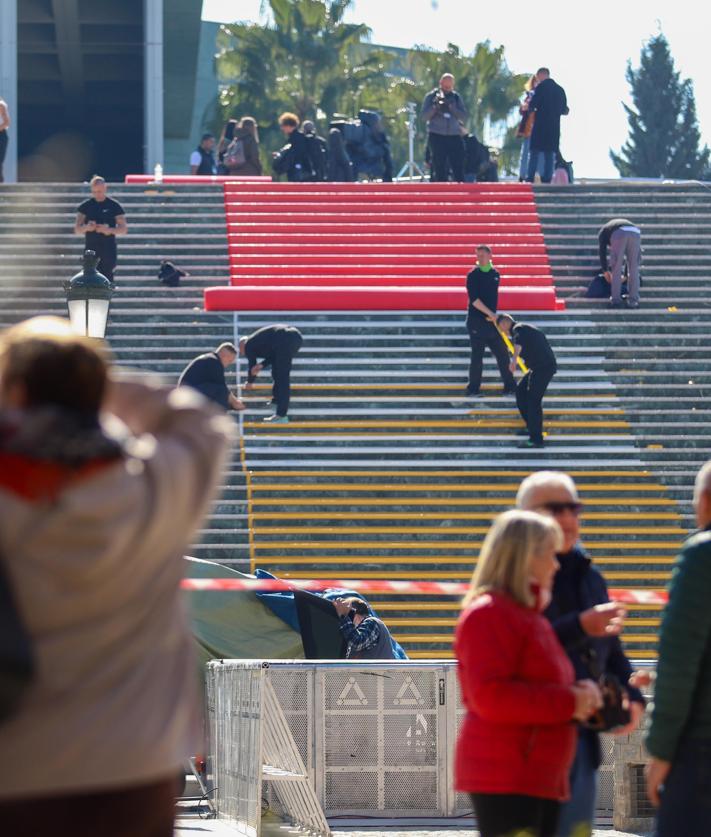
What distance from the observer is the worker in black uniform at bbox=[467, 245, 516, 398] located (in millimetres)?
19156

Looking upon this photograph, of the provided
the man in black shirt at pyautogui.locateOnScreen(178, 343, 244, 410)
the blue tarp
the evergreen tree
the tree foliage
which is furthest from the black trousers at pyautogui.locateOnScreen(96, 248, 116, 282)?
the evergreen tree

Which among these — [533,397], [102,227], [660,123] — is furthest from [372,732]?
[660,123]

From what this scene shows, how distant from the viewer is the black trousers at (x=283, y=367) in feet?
61.5

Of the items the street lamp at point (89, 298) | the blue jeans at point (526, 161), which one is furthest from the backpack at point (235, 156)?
the street lamp at point (89, 298)

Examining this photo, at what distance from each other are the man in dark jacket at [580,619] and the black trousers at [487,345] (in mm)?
13689

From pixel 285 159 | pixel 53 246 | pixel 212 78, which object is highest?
pixel 212 78

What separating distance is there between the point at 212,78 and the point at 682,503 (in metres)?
45.0

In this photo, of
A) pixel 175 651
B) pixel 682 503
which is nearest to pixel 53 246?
pixel 682 503

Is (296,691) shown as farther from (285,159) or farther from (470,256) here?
(285,159)

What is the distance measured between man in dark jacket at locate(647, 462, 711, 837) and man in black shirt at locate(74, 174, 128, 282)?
1729cm

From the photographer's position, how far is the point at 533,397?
18.4m

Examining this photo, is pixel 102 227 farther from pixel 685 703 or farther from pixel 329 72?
pixel 329 72

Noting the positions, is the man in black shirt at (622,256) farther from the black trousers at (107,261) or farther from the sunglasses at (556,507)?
the sunglasses at (556,507)

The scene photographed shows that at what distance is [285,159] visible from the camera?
2664cm
